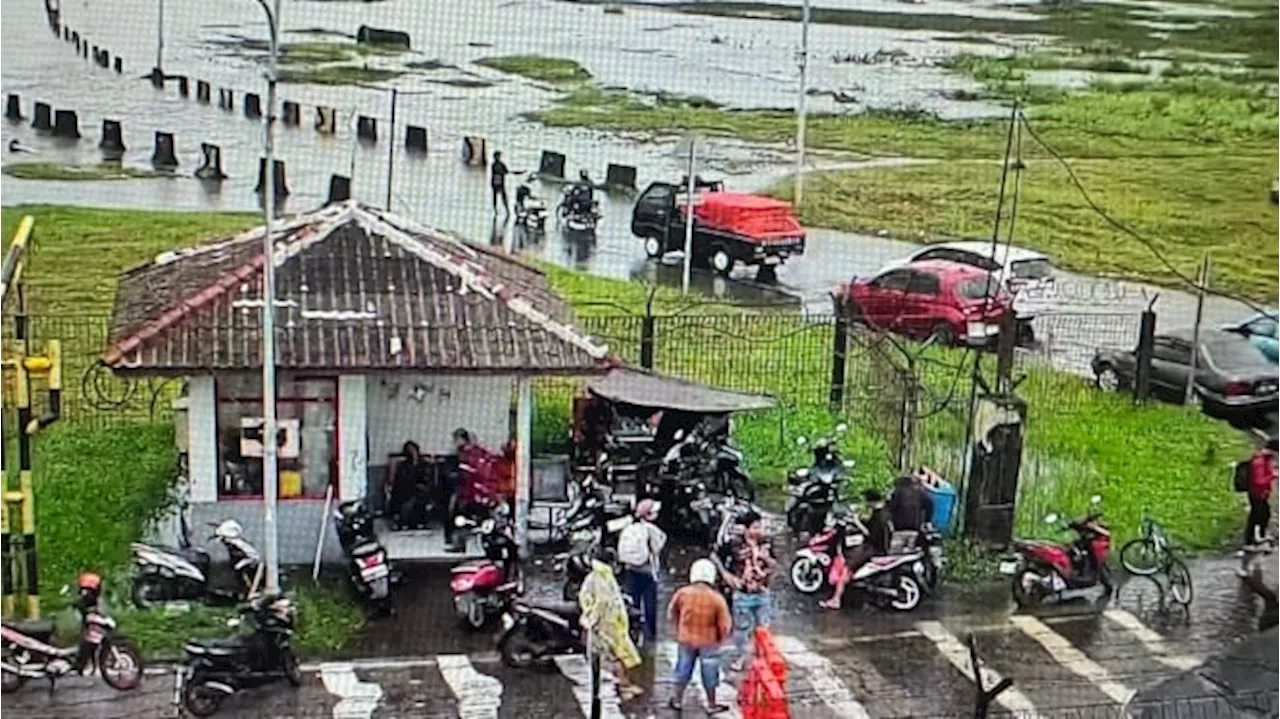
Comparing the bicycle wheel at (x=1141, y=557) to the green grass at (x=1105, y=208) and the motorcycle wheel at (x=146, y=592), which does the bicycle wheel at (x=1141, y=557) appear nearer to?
the motorcycle wheel at (x=146, y=592)

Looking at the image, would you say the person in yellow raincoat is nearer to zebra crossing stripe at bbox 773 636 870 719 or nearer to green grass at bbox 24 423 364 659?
zebra crossing stripe at bbox 773 636 870 719

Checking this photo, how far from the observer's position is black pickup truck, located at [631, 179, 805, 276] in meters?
15.1

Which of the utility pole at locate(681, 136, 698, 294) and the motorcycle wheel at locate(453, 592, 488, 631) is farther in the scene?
the utility pole at locate(681, 136, 698, 294)

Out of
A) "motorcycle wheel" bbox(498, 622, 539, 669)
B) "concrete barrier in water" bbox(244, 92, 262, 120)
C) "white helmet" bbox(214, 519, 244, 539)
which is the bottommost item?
"motorcycle wheel" bbox(498, 622, 539, 669)

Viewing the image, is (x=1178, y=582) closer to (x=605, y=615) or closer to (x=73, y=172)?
(x=605, y=615)

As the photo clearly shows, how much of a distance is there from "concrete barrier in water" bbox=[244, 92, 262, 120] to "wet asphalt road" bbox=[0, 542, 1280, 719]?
34.7 feet

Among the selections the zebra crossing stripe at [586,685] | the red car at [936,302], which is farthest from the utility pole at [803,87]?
the zebra crossing stripe at [586,685]

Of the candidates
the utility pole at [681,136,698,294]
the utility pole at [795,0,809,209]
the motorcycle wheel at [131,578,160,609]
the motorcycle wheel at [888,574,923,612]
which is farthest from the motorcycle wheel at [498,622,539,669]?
the utility pole at [795,0,809,209]

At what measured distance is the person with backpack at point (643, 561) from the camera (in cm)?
774

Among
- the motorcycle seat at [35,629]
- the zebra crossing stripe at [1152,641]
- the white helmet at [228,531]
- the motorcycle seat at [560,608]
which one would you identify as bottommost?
the zebra crossing stripe at [1152,641]

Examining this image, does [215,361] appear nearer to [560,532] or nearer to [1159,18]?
[560,532]

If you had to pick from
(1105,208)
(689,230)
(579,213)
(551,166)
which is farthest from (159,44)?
(1105,208)

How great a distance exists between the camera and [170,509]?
30.1 feet

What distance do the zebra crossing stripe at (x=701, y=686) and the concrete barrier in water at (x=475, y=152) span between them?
1055 cm
